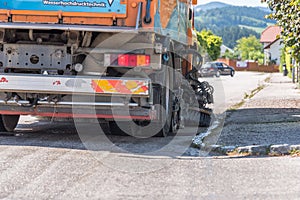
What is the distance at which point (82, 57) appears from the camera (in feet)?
29.8

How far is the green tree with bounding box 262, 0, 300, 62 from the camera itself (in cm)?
1512

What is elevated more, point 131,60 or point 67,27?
point 67,27

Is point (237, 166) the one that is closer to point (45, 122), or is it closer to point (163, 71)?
point (163, 71)

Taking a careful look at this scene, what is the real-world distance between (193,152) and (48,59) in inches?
103

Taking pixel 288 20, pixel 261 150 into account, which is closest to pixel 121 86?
pixel 261 150

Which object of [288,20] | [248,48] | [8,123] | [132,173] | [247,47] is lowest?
[132,173]

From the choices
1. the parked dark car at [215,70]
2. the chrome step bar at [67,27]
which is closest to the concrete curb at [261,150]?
the chrome step bar at [67,27]

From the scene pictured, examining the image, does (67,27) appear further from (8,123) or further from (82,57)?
(8,123)

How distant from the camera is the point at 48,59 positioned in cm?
892

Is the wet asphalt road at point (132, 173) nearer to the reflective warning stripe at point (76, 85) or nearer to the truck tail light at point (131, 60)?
the reflective warning stripe at point (76, 85)

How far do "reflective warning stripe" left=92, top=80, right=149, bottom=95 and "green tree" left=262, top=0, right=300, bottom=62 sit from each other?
7.16m

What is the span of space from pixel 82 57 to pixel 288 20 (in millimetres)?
8413

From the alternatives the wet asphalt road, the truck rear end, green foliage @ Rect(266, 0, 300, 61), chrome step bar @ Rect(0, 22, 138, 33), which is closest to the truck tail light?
the truck rear end

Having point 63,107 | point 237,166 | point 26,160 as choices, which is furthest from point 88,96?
point 237,166
